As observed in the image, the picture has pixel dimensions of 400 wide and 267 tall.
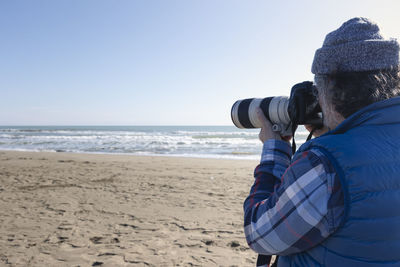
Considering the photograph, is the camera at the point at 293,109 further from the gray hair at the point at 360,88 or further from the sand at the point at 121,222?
the sand at the point at 121,222

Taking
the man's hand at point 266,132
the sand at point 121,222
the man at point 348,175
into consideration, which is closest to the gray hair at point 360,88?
the man at point 348,175

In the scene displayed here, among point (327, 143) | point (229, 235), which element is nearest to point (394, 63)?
point (327, 143)

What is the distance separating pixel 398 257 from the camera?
0.70 meters

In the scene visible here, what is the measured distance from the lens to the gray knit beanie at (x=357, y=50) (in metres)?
0.75

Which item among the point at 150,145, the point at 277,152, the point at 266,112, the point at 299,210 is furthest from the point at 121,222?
the point at 150,145

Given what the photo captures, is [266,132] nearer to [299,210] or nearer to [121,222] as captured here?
[299,210]

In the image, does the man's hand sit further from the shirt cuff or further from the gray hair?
the gray hair

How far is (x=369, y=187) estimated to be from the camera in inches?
26.0

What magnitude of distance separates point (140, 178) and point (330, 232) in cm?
643

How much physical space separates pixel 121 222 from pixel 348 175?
11.7 ft

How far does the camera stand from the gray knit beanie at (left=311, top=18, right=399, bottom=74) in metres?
0.75

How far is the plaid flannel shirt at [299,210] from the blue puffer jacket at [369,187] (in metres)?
0.02

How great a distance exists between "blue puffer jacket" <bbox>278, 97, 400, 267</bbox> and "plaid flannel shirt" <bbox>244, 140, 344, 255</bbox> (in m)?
0.02

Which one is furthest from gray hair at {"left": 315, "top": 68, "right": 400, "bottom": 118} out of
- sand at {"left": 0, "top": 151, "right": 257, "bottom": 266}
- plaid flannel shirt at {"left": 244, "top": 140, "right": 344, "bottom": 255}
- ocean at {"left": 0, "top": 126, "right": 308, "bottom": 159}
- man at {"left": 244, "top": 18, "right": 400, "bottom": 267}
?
ocean at {"left": 0, "top": 126, "right": 308, "bottom": 159}
